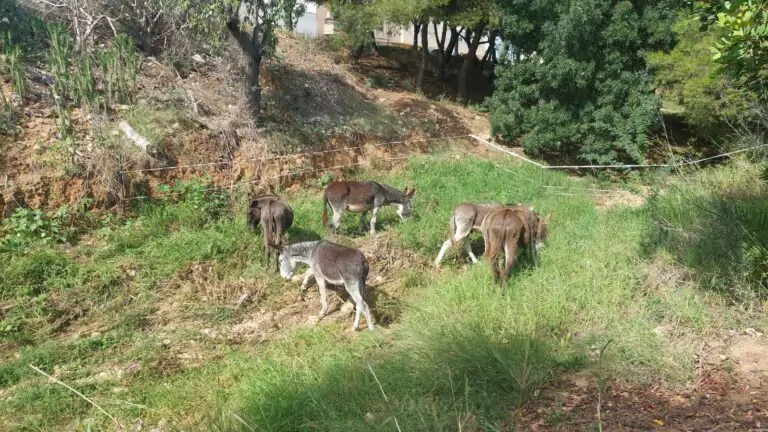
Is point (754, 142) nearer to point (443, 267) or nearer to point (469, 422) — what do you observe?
point (443, 267)

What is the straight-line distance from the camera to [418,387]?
184 inches

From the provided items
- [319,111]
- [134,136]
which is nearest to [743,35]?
[134,136]

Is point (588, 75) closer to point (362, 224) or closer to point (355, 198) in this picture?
point (362, 224)

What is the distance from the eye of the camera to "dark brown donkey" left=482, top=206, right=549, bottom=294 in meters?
7.93

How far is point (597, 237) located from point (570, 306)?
304cm

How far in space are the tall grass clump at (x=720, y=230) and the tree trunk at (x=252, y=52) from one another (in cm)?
825

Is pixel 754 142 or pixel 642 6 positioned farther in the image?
pixel 642 6

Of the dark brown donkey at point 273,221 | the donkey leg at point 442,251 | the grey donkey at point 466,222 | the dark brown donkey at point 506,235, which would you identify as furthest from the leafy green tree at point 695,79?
the dark brown donkey at point 273,221

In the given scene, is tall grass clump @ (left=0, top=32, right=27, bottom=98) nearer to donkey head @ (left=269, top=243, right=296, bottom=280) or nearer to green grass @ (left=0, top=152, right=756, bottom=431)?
green grass @ (left=0, top=152, right=756, bottom=431)

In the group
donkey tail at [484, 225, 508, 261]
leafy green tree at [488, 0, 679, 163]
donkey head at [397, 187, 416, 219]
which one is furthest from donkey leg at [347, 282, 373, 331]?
leafy green tree at [488, 0, 679, 163]

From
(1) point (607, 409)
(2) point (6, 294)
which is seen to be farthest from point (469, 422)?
(2) point (6, 294)

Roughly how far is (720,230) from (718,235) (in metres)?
0.07

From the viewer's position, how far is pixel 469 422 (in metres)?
4.11

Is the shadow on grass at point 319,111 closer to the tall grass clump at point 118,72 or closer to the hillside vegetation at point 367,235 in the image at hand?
the hillside vegetation at point 367,235
